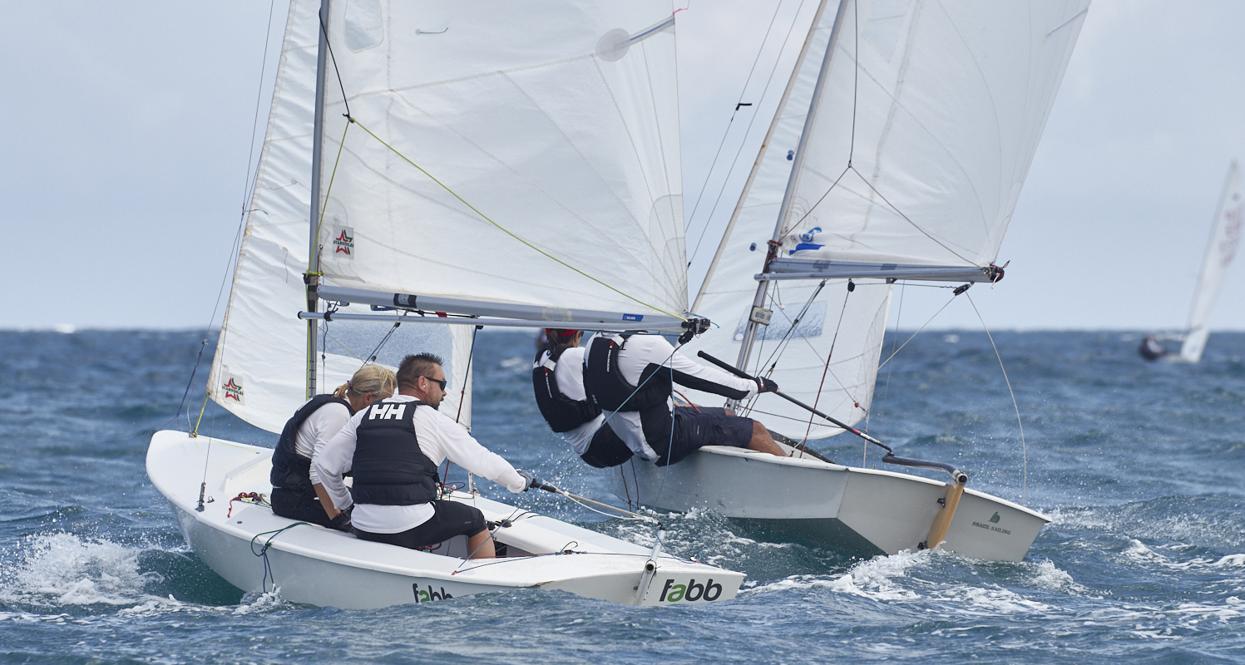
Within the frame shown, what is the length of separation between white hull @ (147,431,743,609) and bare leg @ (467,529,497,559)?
116 millimetres

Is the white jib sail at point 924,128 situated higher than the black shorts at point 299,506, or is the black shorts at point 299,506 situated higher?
the white jib sail at point 924,128

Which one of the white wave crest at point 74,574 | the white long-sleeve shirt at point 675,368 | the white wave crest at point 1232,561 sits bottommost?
the white wave crest at point 74,574

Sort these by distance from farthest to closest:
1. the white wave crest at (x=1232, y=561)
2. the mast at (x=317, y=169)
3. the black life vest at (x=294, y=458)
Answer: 1. the white wave crest at (x=1232, y=561)
2. the mast at (x=317, y=169)
3. the black life vest at (x=294, y=458)

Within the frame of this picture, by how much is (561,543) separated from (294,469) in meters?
1.36

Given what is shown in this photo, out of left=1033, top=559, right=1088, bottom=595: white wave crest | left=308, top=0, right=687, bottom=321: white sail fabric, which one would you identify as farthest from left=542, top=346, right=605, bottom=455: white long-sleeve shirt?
left=1033, top=559, right=1088, bottom=595: white wave crest

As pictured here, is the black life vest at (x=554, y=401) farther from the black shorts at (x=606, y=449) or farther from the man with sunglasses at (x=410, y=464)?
the man with sunglasses at (x=410, y=464)

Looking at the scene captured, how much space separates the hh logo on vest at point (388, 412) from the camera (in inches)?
233

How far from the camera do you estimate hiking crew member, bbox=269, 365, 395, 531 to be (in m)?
6.30

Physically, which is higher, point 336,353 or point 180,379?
point 336,353

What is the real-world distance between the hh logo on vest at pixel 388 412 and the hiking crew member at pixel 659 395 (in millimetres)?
2114

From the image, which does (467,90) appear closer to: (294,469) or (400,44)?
(400,44)

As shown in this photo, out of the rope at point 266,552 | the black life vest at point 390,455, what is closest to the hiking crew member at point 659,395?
the black life vest at point 390,455

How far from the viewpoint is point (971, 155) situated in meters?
8.74

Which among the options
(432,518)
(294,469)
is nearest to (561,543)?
(432,518)
